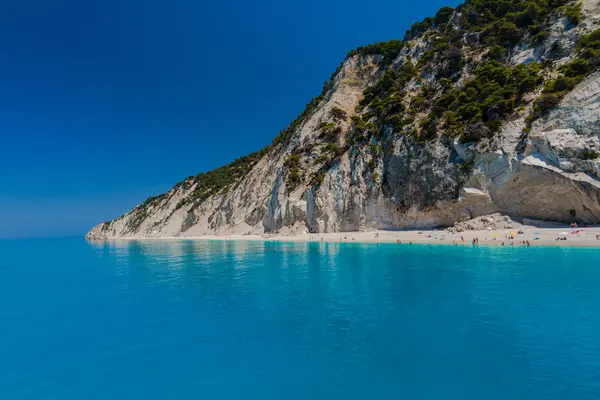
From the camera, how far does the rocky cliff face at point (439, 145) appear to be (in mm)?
26484

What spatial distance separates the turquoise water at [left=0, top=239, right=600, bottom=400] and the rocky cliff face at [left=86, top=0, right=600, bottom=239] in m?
13.2

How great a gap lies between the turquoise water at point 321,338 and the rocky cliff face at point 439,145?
13.2 m

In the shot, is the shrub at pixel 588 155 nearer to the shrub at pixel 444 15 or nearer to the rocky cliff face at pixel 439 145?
the rocky cliff face at pixel 439 145

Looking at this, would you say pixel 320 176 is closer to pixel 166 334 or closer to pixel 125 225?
pixel 166 334

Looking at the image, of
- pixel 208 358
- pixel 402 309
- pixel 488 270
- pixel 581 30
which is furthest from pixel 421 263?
pixel 581 30

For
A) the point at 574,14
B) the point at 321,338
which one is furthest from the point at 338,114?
the point at 321,338

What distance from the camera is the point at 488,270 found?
1669 centimetres

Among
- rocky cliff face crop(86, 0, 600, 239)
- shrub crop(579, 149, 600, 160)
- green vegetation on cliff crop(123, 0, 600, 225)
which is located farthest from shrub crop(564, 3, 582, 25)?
shrub crop(579, 149, 600, 160)

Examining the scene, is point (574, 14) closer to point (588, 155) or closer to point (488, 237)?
point (588, 155)

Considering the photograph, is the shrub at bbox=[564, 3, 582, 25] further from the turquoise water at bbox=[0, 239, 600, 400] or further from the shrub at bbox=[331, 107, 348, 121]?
the turquoise water at bbox=[0, 239, 600, 400]

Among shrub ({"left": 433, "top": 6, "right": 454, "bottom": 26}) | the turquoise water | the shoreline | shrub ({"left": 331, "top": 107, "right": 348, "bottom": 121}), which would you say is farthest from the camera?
shrub ({"left": 331, "top": 107, "right": 348, "bottom": 121})

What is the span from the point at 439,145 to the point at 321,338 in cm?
3239

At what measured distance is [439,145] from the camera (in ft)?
115

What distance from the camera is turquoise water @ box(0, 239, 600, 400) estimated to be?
6.39 m
